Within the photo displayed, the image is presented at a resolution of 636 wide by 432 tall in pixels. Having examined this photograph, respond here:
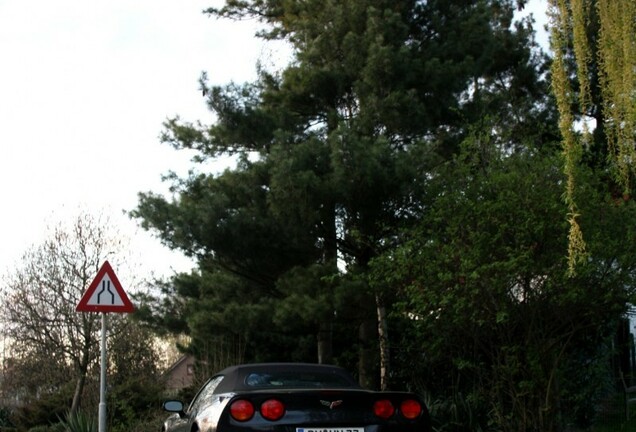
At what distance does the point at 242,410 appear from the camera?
24.5 ft

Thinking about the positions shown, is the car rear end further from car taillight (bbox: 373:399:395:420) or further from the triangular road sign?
the triangular road sign

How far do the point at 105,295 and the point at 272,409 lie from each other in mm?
6187

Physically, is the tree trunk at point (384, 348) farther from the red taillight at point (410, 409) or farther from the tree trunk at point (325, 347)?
the red taillight at point (410, 409)

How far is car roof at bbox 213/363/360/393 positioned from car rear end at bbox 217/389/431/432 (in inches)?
45.3

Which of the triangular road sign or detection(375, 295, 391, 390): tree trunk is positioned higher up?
the triangular road sign

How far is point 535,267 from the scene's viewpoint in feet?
Result: 37.1

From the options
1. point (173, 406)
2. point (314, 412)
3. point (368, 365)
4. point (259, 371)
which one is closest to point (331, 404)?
point (314, 412)

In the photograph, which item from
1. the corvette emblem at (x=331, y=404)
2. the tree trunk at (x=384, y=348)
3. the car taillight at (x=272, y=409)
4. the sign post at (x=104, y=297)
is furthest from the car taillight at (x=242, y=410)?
the tree trunk at (x=384, y=348)

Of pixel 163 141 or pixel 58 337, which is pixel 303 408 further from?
pixel 58 337

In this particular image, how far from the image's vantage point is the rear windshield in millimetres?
8875

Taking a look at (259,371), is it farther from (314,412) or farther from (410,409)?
(410,409)

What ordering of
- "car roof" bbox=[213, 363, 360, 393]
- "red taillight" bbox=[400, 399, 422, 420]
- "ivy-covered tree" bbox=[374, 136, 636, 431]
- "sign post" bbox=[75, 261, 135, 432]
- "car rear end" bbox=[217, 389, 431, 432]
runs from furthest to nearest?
"sign post" bbox=[75, 261, 135, 432] < "ivy-covered tree" bbox=[374, 136, 636, 431] < "car roof" bbox=[213, 363, 360, 393] < "red taillight" bbox=[400, 399, 422, 420] < "car rear end" bbox=[217, 389, 431, 432]

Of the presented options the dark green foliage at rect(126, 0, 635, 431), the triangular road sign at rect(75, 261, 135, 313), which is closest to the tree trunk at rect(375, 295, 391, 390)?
the dark green foliage at rect(126, 0, 635, 431)

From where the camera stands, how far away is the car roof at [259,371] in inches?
346
